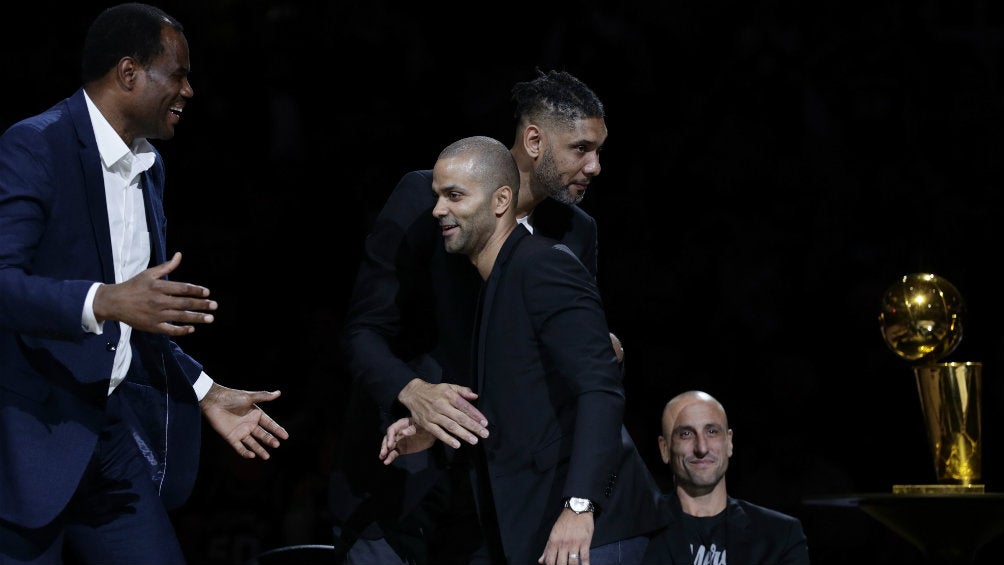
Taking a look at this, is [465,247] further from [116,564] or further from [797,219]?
[797,219]

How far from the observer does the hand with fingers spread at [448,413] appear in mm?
2162

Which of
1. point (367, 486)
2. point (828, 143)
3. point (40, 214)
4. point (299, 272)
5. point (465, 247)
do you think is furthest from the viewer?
point (828, 143)

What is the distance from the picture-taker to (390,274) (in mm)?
2570

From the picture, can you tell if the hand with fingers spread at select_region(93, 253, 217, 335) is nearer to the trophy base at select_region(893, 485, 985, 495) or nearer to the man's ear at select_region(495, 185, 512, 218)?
the man's ear at select_region(495, 185, 512, 218)

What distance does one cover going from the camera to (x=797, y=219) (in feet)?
15.9

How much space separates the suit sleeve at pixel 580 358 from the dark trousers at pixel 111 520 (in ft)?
2.32

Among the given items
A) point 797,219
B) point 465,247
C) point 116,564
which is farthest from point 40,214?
point 797,219

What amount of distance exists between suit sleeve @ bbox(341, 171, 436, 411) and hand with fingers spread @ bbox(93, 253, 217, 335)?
0.65 metres

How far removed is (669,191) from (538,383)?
2862 mm

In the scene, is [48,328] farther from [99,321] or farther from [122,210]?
[122,210]

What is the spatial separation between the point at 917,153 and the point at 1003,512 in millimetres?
2469

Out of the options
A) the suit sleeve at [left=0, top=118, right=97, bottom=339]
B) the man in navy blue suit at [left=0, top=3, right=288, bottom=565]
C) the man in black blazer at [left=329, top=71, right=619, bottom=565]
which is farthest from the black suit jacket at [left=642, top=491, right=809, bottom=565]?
the suit sleeve at [left=0, top=118, right=97, bottom=339]

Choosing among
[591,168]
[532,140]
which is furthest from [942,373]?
[532,140]

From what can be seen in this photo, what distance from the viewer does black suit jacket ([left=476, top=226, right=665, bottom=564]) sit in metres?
2.21
